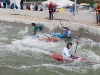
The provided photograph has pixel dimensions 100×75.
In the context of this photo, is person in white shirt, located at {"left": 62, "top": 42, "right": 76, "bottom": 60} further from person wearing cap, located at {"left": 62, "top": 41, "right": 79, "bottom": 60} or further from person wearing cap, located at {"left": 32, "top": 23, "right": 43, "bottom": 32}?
person wearing cap, located at {"left": 32, "top": 23, "right": 43, "bottom": 32}

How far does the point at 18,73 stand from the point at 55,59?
8.78 feet

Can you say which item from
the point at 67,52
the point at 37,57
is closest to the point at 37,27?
the point at 37,57

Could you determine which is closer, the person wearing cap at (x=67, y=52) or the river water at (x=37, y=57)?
the river water at (x=37, y=57)

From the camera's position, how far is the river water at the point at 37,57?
1280 cm

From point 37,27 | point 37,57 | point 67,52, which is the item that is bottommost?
point 37,57

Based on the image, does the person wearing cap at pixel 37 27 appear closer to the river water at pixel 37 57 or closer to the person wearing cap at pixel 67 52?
the river water at pixel 37 57

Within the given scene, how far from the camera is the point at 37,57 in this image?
15.4m

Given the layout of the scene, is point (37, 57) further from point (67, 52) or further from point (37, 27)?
point (37, 27)

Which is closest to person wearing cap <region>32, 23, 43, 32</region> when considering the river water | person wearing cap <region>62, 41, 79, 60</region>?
the river water

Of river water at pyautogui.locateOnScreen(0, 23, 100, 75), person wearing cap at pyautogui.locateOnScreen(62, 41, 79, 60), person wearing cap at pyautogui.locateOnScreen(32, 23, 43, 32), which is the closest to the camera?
river water at pyautogui.locateOnScreen(0, 23, 100, 75)

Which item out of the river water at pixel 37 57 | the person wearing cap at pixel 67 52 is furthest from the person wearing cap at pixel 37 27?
the person wearing cap at pixel 67 52

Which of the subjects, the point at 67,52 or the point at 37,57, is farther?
the point at 37,57

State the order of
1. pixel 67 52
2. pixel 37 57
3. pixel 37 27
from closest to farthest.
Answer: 1. pixel 67 52
2. pixel 37 57
3. pixel 37 27

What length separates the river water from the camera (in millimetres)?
12797
